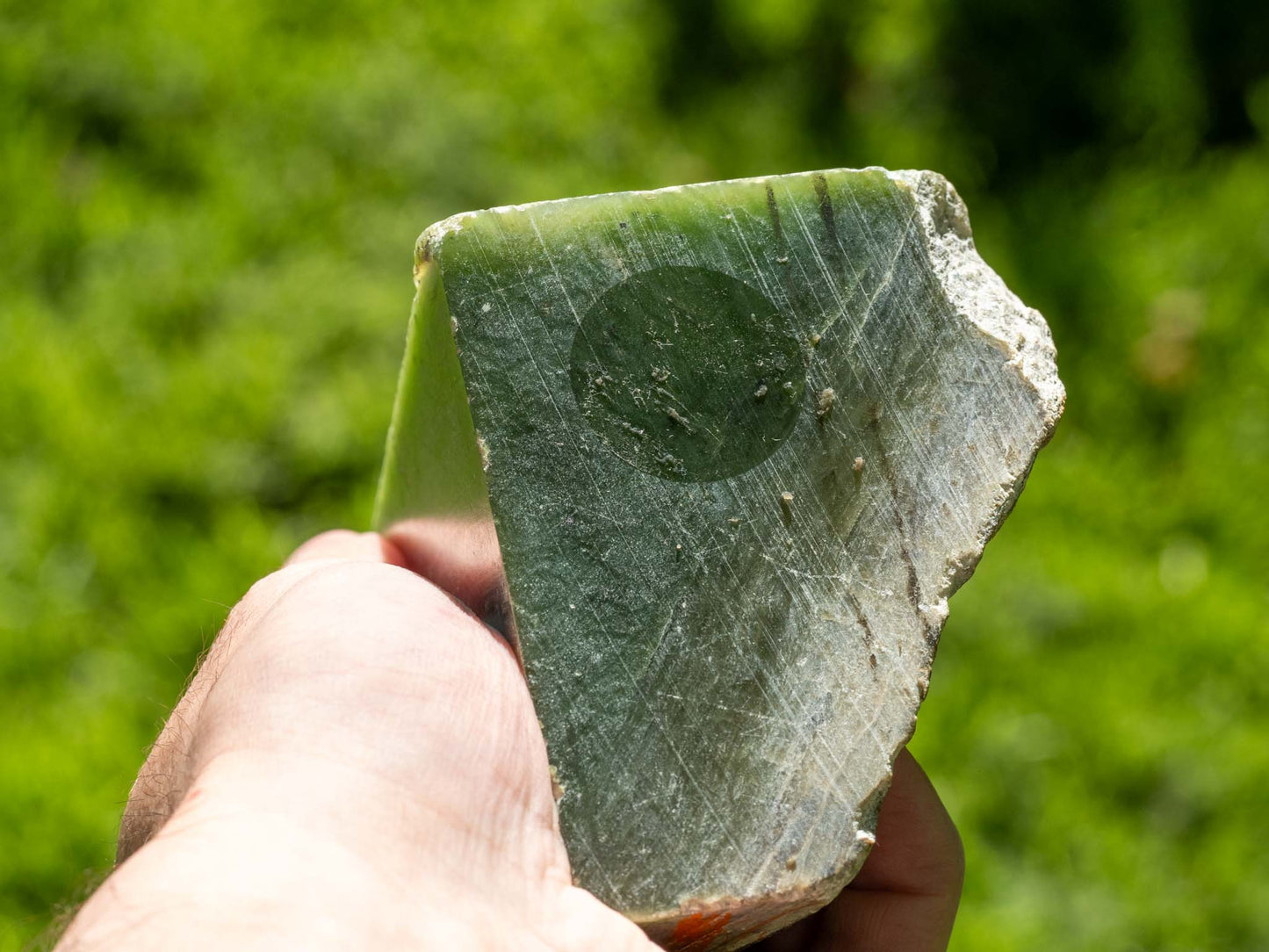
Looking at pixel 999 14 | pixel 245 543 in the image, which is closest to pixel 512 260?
pixel 245 543

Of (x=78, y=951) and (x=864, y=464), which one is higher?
(x=864, y=464)

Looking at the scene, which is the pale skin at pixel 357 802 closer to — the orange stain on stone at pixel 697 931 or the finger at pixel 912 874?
the orange stain on stone at pixel 697 931

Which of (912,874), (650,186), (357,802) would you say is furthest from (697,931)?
(650,186)

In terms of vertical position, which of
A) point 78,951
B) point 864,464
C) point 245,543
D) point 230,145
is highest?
point 864,464

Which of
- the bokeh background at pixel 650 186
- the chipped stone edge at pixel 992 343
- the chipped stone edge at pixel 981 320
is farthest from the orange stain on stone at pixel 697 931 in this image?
the bokeh background at pixel 650 186

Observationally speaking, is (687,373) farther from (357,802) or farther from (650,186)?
(650,186)

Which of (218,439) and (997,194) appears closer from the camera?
(218,439)

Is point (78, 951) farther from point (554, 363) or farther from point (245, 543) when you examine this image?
point (245, 543)

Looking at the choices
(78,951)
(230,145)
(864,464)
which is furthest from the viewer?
(230,145)
